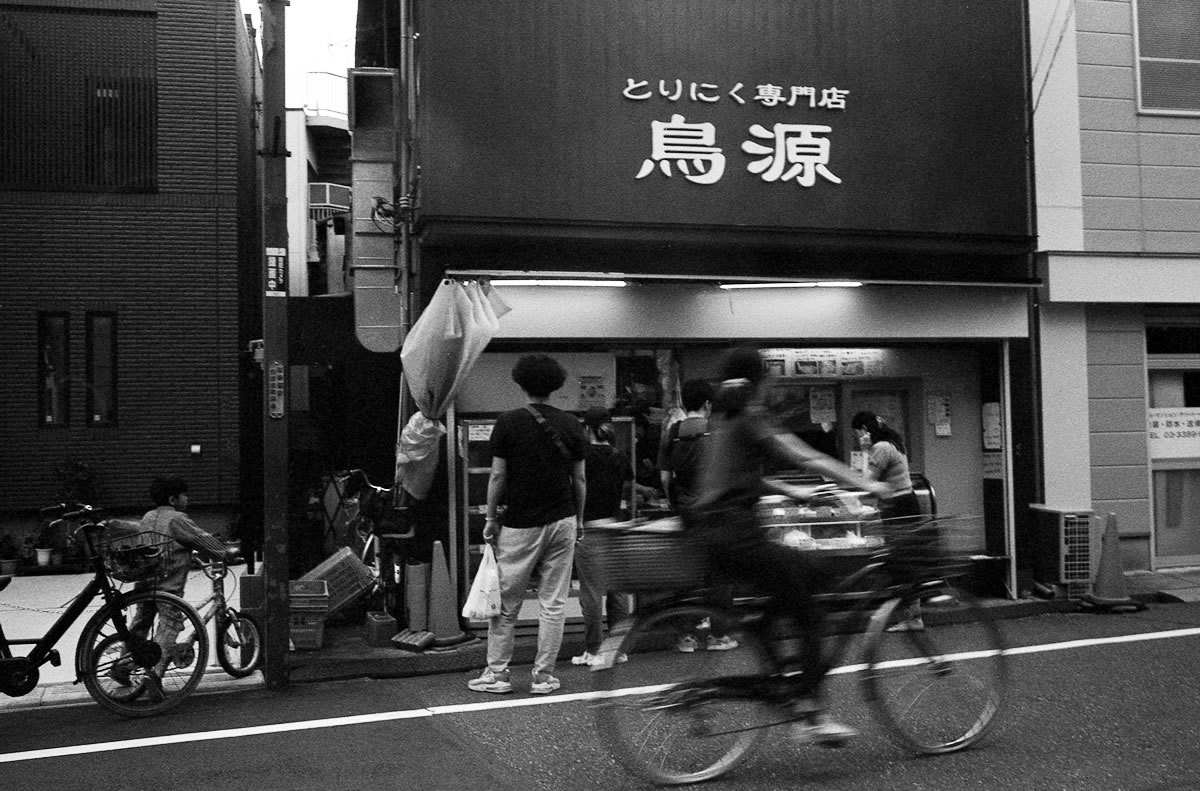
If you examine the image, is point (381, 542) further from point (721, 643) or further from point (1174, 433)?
point (1174, 433)

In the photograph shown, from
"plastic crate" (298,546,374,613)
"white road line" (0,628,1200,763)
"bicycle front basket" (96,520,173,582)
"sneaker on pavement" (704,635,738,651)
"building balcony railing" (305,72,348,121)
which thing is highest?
"building balcony railing" (305,72,348,121)

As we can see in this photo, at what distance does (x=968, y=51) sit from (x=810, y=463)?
7.21 meters

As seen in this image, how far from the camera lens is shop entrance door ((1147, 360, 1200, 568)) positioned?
1116cm

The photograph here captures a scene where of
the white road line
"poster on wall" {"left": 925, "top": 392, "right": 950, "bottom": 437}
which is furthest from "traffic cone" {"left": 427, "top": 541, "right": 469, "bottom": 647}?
"poster on wall" {"left": 925, "top": 392, "right": 950, "bottom": 437}

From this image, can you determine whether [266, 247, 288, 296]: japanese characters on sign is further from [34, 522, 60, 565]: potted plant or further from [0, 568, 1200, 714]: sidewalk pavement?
[34, 522, 60, 565]: potted plant

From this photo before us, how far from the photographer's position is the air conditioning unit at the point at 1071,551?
31.9ft

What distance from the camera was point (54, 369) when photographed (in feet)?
48.7

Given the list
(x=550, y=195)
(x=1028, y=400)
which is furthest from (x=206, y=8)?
(x=1028, y=400)

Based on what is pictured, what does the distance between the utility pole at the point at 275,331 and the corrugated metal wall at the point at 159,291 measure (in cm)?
854

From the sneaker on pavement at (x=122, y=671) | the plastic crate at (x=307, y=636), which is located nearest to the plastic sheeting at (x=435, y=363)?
the plastic crate at (x=307, y=636)

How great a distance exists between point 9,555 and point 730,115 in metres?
10.5

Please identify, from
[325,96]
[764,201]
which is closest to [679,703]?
[764,201]

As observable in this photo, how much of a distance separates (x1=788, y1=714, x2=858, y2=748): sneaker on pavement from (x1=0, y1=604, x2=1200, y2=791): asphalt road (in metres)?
0.17

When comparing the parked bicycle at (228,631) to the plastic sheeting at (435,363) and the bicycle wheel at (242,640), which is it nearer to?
the bicycle wheel at (242,640)
